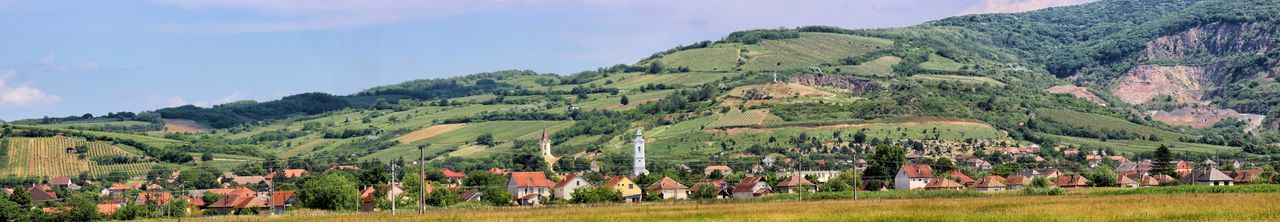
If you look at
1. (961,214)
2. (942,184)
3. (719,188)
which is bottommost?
(719,188)

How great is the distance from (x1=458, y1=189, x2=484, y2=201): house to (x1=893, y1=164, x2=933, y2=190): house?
32.8 metres

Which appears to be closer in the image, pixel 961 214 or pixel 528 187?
pixel 961 214

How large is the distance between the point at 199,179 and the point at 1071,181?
8939 centimetres

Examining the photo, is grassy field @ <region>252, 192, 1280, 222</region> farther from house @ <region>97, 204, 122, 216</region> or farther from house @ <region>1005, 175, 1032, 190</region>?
house @ <region>1005, 175, 1032, 190</region>

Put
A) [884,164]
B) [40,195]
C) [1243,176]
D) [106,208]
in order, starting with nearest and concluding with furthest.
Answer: [106,208], [1243,176], [884,164], [40,195]

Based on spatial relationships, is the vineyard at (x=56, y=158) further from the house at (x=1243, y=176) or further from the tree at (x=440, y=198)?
the house at (x=1243, y=176)

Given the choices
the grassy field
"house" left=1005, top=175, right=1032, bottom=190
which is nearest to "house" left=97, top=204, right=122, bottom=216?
the grassy field

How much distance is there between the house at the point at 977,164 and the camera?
520 feet

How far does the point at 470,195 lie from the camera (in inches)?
4429

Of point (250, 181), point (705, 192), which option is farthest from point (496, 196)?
point (250, 181)

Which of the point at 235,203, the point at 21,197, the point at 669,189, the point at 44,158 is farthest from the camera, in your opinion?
the point at 44,158

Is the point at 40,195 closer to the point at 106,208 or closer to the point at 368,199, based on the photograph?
the point at 106,208

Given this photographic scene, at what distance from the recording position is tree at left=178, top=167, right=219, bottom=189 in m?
154

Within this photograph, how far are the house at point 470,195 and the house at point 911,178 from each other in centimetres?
3275
